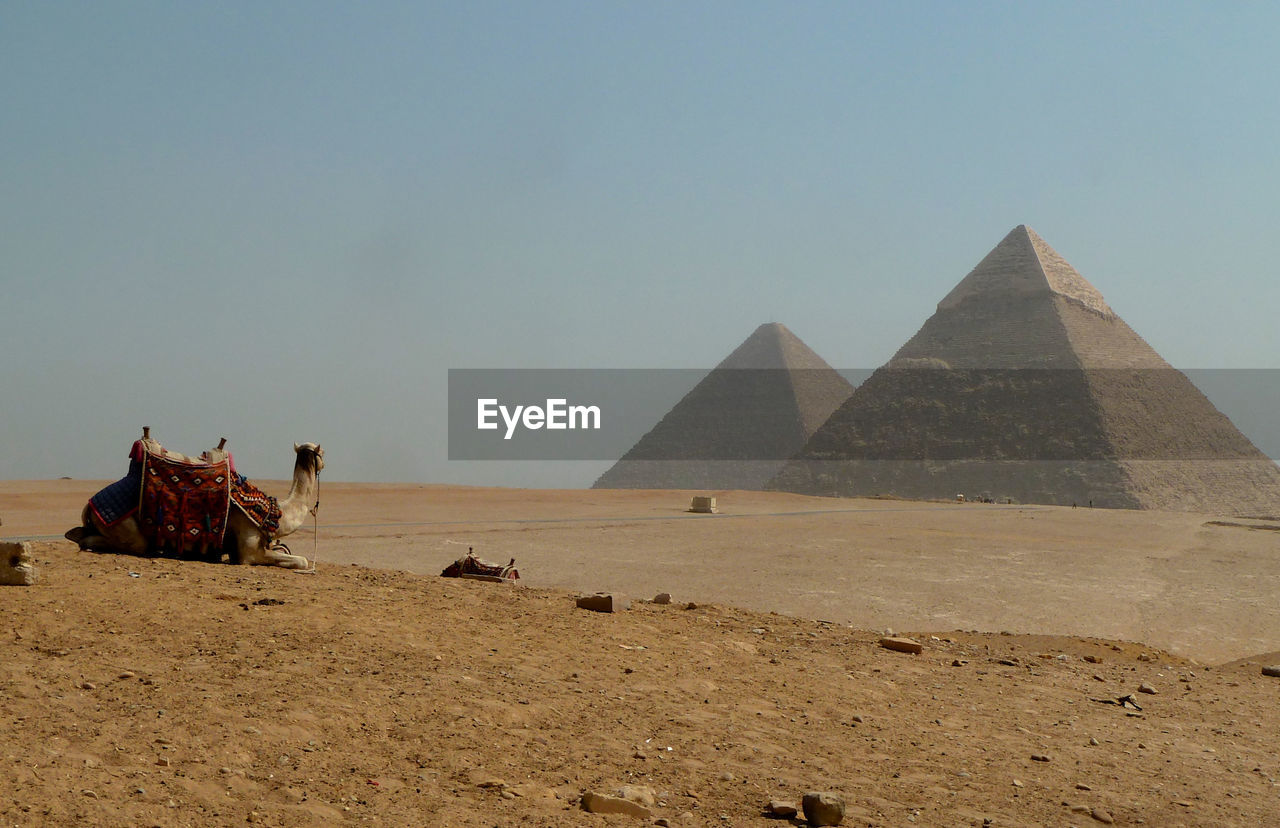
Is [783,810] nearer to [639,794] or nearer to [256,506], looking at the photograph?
[639,794]

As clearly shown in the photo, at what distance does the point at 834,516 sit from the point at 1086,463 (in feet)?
178

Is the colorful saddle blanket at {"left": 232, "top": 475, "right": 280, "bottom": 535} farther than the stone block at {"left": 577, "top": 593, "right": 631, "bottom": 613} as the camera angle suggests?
No

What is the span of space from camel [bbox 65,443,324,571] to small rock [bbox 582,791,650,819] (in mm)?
3916

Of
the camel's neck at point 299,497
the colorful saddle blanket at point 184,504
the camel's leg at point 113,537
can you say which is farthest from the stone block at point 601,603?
the camel's leg at point 113,537

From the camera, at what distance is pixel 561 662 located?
19.8 feet

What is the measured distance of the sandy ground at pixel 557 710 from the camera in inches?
161

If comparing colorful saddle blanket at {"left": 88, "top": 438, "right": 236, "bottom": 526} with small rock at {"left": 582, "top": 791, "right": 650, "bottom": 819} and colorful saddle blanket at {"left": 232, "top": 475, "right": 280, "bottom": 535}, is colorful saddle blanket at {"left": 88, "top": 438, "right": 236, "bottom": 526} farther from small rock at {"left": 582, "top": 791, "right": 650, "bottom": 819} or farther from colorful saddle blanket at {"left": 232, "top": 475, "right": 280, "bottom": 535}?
small rock at {"left": 582, "top": 791, "right": 650, "bottom": 819}

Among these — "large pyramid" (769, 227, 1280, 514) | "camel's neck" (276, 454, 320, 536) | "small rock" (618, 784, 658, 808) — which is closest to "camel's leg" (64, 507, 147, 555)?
"camel's neck" (276, 454, 320, 536)

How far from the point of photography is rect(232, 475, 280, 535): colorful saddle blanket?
24.1ft

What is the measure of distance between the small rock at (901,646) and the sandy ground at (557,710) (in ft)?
0.35

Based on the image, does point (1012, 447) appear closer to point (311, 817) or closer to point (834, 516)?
point (834, 516)

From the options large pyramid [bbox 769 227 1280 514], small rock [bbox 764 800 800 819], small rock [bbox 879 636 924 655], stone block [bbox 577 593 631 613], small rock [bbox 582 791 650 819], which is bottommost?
small rock [bbox 764 800 800 819]

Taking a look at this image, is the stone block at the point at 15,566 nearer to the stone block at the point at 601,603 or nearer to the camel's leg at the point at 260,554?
the camel's leg at the point at 260,554

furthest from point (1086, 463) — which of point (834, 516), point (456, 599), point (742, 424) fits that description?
point (456, 599)
